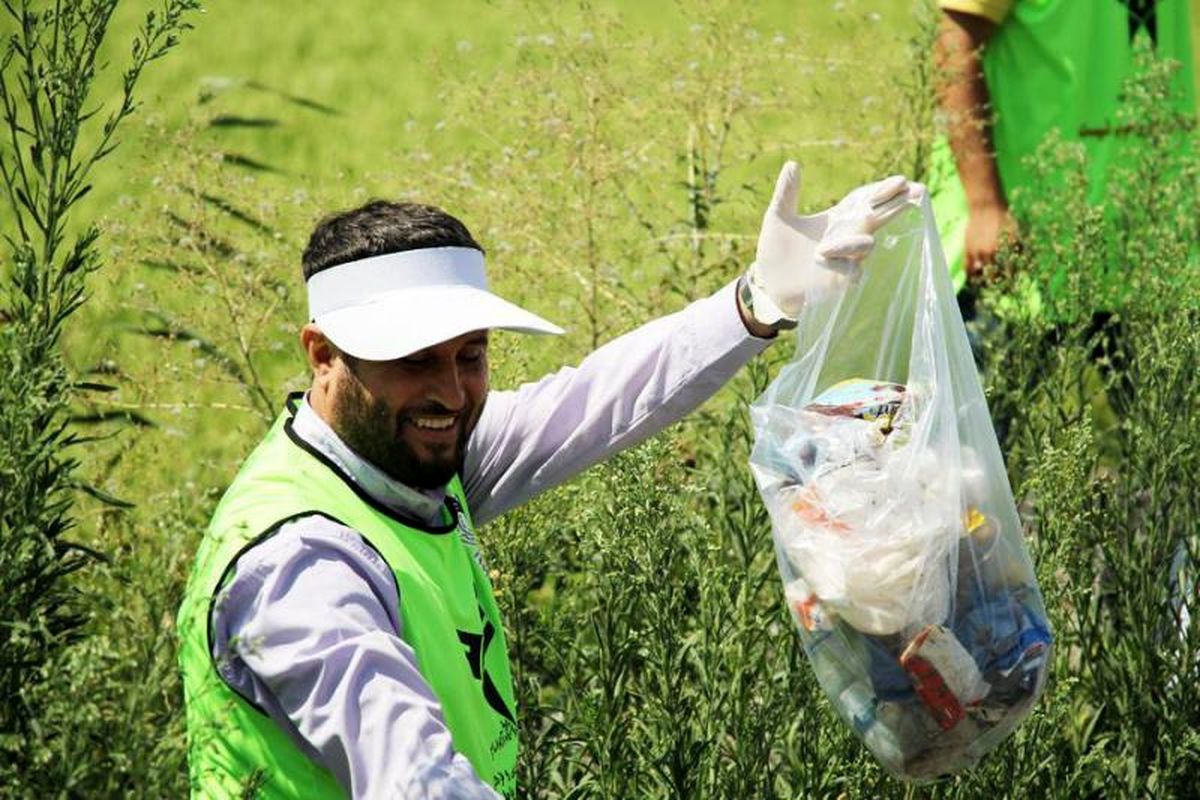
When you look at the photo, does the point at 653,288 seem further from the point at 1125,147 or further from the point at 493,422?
the point at 493,422

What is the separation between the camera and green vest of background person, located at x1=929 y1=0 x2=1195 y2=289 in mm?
5078

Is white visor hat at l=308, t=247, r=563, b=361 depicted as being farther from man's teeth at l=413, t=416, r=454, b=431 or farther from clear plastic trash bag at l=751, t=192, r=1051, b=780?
clear plastic trash bag at l=751, t=192, r=1051, b=780

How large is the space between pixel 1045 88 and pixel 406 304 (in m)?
2.79

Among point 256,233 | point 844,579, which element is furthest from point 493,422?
point 256,233

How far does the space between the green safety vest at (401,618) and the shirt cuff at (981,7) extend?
8.14 feet

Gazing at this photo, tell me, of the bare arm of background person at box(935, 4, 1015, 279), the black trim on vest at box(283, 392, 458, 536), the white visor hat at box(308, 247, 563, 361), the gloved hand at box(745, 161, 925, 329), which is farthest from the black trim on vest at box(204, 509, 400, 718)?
the bare arm of background person at box(935, 4, 1015, 279)

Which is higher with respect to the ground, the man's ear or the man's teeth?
the man's ear

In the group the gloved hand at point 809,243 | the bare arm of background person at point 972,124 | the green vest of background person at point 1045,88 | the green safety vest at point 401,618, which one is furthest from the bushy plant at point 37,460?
the green vest of background person at point 1045,88

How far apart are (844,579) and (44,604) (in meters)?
1.00

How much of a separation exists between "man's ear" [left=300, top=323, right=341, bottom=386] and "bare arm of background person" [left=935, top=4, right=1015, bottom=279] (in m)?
2.36

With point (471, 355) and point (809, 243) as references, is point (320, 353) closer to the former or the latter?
point (471, 355)

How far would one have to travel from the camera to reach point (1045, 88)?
523 cm

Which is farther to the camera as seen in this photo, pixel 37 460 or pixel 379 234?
pixel 379 234

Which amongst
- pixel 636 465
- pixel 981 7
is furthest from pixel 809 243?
pixel 981 7
